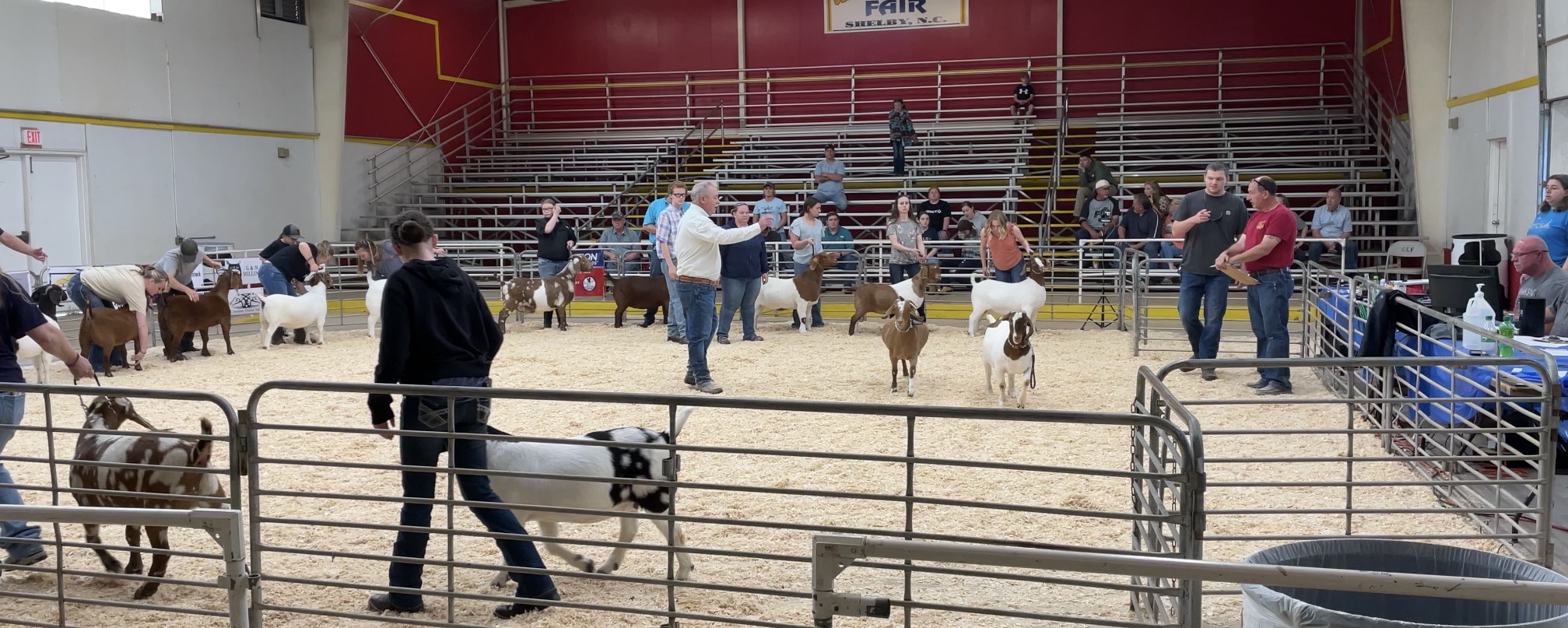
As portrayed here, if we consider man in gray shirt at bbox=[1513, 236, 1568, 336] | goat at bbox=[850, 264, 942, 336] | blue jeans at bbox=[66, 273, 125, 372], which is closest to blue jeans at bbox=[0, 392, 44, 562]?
blue jeans at bbox=[66, 273, 125, 372]

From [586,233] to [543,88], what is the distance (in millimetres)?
5967

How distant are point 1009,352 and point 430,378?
5.23 meters

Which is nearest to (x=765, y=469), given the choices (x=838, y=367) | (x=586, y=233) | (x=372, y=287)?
(x=838, y=367)

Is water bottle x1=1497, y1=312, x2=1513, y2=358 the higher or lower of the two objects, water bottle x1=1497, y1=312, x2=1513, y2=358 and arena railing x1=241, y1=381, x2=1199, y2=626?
the higher

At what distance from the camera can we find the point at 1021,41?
77.1ft

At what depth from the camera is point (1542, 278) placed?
24.7ft

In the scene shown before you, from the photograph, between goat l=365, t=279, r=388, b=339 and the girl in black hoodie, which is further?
goat l=365, t=279, r=388, b=339

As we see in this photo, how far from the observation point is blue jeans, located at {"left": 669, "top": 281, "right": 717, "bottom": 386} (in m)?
9.42

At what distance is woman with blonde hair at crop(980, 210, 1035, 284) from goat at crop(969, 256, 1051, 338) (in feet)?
0.59

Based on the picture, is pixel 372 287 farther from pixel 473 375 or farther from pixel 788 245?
pixel 473 375

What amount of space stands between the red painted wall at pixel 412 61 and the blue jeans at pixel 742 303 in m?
12.4

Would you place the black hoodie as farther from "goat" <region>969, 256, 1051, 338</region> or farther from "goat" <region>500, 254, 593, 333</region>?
"goat" <region>500, 254, 593, 333</region>

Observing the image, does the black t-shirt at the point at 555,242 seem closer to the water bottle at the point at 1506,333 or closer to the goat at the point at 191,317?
the goat at the point at 191,317

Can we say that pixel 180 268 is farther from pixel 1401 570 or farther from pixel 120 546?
pixel 1401 570
